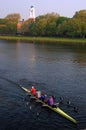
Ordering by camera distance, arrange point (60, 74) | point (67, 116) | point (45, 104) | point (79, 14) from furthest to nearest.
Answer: point (79, 14) → point (60, 74) → point (45, 104) → point (67, 116)

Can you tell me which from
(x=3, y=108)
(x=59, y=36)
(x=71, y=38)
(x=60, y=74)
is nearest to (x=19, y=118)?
(x=3, y=108)

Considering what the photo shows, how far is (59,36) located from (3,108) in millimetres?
160179

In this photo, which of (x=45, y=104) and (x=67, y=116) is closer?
(x=67, y=116)

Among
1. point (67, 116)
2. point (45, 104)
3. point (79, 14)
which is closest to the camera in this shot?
point (67, 116)

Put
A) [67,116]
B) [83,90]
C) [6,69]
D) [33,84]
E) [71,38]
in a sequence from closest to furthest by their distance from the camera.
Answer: [67,116] → [83,90] → [33,84] → [6,69] → [71,38]

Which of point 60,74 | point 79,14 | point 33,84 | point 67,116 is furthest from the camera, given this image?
point 79,14

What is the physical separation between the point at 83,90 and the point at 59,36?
14938 cm

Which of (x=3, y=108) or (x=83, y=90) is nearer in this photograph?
(x=3, y=108)

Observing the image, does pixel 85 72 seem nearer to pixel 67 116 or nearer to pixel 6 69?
pixel 6 69

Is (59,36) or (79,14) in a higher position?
(79,14)

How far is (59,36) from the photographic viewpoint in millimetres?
197250

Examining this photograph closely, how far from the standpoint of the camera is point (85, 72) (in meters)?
67.4

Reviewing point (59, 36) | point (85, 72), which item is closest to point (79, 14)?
point (59, 36)

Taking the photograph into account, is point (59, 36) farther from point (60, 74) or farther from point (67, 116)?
point (67, 116)
